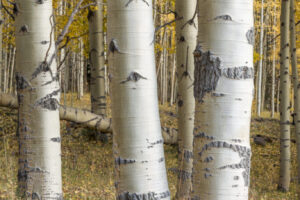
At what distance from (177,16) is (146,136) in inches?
123

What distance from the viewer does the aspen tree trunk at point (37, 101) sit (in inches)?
128

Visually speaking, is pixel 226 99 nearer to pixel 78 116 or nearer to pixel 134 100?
pixel 134 100

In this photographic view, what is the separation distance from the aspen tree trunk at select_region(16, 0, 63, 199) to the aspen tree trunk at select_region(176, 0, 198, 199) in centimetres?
182

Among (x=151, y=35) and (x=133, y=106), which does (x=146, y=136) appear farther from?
(x=151, y=35)

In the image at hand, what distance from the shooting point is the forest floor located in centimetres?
635

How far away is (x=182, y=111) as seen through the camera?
4.71 meters

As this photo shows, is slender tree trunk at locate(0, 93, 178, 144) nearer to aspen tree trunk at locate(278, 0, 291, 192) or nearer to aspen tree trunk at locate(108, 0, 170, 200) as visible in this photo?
aspen tree trunk at locate(278, 0, 291, 192)

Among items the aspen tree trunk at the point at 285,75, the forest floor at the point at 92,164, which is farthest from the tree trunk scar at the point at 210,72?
the aspen tree trunk at the point at 285,75

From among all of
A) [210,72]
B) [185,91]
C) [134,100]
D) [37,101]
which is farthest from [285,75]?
[134,100]

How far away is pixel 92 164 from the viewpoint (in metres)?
8.56

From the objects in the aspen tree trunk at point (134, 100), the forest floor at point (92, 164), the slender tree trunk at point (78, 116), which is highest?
the aspen tree trunk at point (134, 100)

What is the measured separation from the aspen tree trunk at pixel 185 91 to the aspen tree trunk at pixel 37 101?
182cm

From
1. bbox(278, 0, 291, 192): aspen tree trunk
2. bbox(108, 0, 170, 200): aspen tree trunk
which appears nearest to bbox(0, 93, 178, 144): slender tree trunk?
bbox(278, 0, 291, 192): aspen tree trunk

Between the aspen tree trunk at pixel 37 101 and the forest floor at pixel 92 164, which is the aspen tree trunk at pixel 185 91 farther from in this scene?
the aspen tree trunk at pixel 37 101
